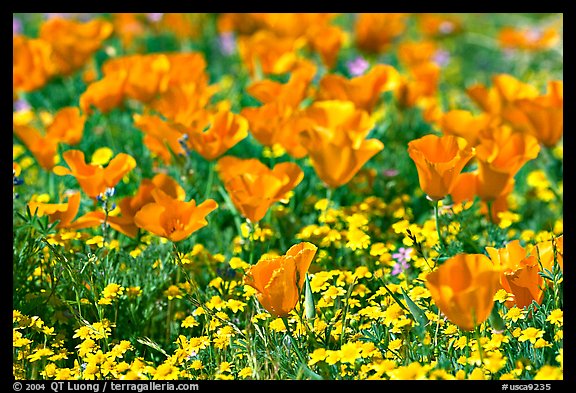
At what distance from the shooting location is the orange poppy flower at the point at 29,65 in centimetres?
305

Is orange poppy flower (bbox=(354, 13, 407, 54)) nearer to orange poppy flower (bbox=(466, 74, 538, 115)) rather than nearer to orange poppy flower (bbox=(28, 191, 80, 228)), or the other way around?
orange poppy flower (bbox=(466, 74, 538, 115))

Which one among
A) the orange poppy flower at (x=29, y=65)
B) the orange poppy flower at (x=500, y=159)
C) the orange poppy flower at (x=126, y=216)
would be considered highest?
the orange poppy flower at (x=29, y=65)

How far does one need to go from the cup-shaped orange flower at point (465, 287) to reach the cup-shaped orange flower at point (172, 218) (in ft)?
A: 1.95

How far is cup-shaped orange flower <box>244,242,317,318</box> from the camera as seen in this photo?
1707 mm

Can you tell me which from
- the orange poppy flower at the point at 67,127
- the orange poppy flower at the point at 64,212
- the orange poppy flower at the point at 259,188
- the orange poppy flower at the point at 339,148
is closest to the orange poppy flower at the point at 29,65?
the orange poppy flower at the point at 67,127

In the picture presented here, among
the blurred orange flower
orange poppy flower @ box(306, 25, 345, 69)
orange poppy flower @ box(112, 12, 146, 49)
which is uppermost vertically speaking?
orange poppy flower @ box(112, 12, 146, 49)

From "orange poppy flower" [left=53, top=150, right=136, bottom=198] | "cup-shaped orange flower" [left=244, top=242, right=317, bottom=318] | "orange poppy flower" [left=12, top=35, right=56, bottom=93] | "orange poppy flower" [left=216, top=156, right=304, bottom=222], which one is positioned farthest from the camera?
"orange poppy flower" [left=12, top=35, right=56, bottom=93]

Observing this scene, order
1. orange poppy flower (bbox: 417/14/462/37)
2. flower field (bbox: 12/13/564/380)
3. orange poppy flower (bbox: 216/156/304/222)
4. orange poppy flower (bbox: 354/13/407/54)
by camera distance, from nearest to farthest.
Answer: flower field (bbox: 12/13/564/380), orange poppy flower (bbox: 216/156/304/222), orange poppy flower (bbox: 354/13/407/54), orange poppy flower (bbox: 417/14/462/37)

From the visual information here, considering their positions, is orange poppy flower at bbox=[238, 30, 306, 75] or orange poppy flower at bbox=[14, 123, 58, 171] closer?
orange poppy flower at bbox=[14, 123, 58, 171]

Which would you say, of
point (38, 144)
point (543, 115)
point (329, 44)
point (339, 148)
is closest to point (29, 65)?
point (38, 144)

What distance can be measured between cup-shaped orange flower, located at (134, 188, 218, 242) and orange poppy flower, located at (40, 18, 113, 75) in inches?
61.6

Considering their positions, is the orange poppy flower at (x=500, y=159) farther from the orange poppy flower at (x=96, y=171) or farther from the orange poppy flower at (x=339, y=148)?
the orange poppy flower at (x=96, y=171)

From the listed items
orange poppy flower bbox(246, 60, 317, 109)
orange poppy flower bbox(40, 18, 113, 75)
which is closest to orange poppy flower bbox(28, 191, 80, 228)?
orange poppy flower bbox(246, 60, 317, 109)
